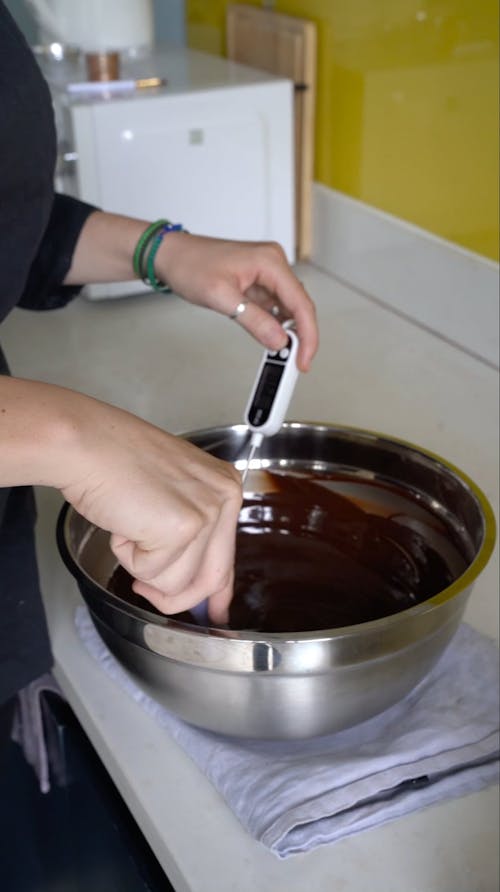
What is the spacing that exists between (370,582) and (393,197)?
797 mm

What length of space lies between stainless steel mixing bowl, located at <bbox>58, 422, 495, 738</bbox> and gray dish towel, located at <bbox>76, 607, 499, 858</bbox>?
0.10 feet

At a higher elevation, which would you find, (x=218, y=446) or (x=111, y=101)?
(x=111, y=101)

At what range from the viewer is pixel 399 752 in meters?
0.63

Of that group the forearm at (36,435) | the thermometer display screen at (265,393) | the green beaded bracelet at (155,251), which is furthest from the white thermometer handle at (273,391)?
the forearm at (36,435)

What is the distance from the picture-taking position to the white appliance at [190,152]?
1394 mm

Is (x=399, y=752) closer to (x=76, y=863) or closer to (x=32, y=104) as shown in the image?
(x=76, y=863)

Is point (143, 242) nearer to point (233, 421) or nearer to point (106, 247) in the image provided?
point (106, 247)

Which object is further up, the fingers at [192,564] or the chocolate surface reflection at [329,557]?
the fingers at [192,564]

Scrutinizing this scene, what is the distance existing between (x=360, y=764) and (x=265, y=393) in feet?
0.96

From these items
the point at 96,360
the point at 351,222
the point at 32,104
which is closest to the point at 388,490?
the point at 32,104

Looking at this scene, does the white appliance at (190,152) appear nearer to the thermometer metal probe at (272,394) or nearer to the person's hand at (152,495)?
the thermometer metal probe at (272,394)

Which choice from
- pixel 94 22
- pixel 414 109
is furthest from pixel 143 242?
pixel 94 22

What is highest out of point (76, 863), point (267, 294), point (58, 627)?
point (267, 294)

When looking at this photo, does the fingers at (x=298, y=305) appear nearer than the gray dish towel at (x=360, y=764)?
No
